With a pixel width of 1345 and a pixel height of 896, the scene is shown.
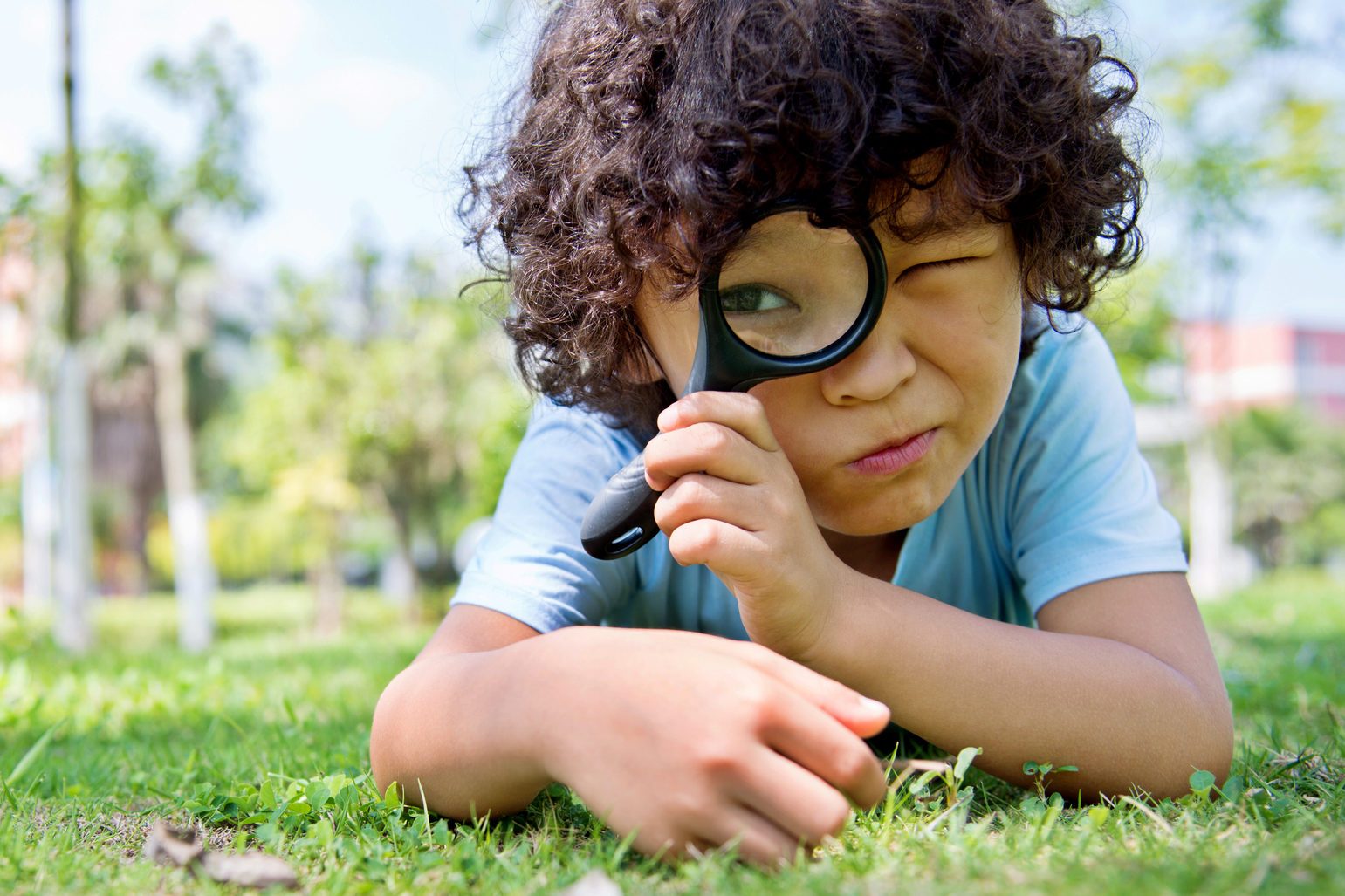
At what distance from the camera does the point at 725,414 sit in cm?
147

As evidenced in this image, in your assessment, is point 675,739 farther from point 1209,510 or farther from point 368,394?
point 368,394

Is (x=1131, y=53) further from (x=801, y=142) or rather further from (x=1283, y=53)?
(x=1283, y=53)

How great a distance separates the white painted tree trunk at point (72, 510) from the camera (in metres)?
9.88

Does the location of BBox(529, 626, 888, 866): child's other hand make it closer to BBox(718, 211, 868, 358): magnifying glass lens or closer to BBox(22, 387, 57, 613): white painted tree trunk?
BBox(718, 211, 868, 358): magnifying glass lens

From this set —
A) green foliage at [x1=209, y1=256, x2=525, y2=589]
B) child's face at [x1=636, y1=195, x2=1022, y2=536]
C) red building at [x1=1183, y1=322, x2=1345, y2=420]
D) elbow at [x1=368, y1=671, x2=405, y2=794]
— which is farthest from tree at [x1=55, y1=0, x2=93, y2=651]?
red building at [x1=1183, y1=322, x2=1345, y2=420]

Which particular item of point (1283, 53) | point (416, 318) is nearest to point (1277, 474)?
point (1283, 53)

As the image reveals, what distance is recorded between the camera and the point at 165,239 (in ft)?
61.4

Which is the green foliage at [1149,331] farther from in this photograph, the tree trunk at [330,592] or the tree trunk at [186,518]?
the tree trunk at [330,592]

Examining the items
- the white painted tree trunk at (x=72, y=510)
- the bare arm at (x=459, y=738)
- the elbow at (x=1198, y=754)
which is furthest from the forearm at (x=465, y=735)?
the white painted tree trunk at (x=72, y=510)

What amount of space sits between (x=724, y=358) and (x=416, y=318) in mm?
21015

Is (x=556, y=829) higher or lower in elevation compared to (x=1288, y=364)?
lower

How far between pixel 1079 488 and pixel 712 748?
115 cm

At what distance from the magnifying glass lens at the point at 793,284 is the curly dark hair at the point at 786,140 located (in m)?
0.04

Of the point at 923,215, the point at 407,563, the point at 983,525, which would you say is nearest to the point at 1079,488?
the point at 983,525
